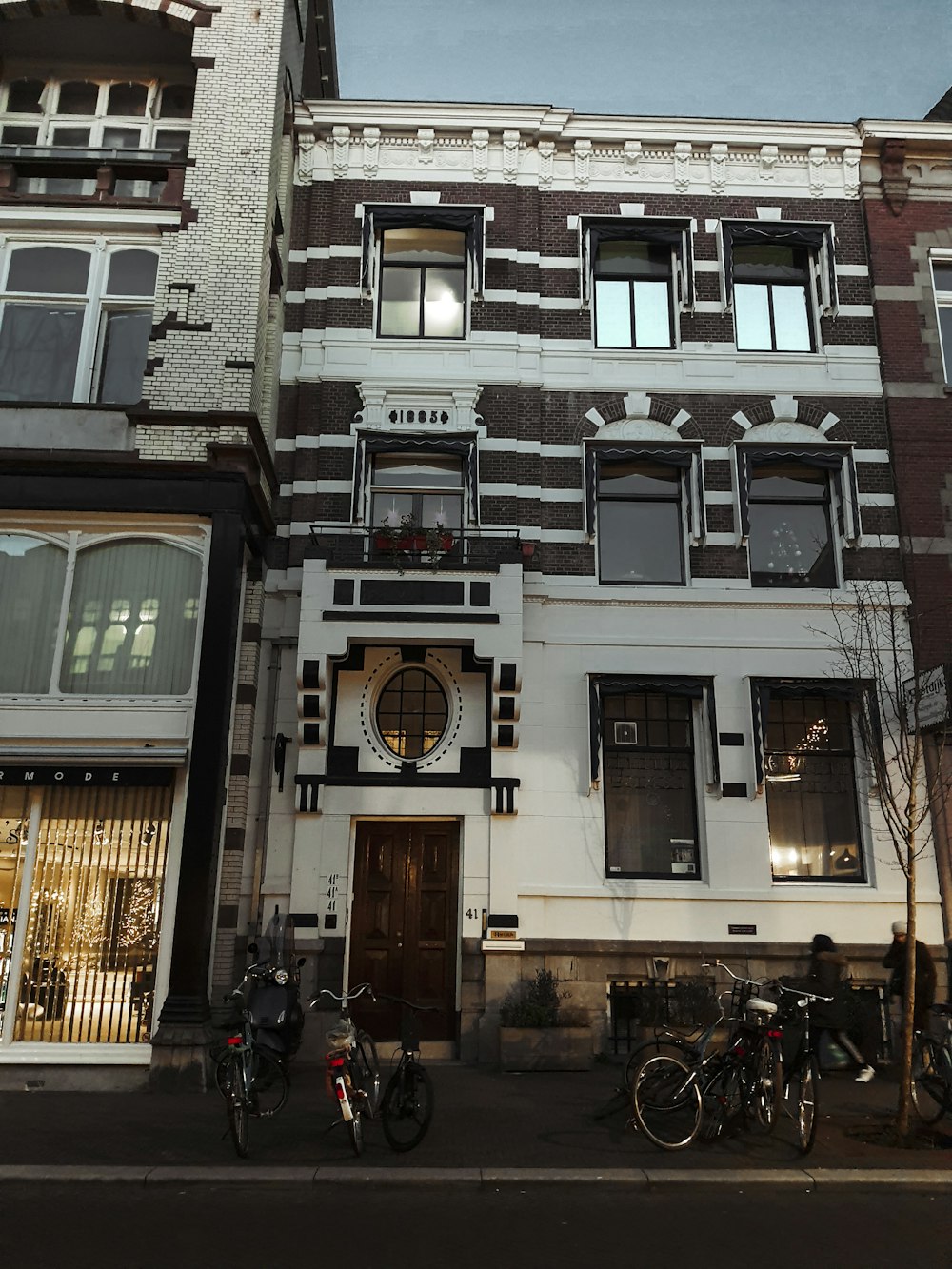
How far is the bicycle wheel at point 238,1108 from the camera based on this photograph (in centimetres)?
766

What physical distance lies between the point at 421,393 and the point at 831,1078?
11.1m

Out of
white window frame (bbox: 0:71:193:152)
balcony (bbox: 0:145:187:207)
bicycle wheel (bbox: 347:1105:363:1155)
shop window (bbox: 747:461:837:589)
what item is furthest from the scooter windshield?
white window frame (bbox: 0:71:193:152)

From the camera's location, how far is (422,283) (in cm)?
1561

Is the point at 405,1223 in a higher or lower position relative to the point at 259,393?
lower

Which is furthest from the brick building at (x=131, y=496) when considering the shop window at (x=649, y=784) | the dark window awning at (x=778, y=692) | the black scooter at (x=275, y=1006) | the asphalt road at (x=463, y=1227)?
the dark window awning at (x=778, y=692)

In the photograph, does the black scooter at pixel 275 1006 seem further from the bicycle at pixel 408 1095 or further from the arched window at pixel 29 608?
the arched window at pixel 29 608

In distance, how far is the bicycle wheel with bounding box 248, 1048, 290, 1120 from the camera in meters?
8.41

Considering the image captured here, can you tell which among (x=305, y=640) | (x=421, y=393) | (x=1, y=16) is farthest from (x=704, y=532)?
(x=1, y=16)

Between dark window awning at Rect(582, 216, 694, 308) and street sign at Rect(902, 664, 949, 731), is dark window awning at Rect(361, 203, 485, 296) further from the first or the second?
street sign at Rect(902, 664, 949, 731)

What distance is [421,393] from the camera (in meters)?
14.8

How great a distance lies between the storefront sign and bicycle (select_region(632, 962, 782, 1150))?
6.76m

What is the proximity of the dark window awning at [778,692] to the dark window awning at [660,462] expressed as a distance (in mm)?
2443

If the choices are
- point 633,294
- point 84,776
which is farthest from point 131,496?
point 633,294

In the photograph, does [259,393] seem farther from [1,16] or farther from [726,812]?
[726,812]
